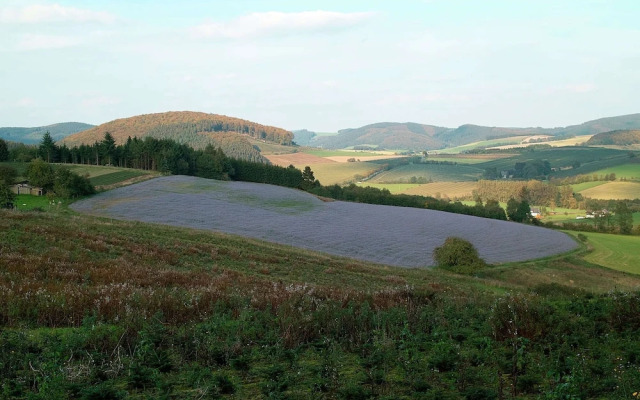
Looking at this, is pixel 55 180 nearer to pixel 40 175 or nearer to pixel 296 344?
pixel 40 175

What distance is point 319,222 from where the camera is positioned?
69875 millimetres

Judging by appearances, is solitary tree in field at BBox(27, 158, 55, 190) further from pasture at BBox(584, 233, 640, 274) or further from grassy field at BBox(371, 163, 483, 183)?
grassy field at BBox(371, 163, 483, 183)

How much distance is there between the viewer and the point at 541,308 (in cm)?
1158

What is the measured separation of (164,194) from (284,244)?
105ft

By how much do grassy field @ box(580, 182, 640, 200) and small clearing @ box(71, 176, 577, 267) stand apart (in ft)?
202

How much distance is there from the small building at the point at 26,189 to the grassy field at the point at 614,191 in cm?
12020

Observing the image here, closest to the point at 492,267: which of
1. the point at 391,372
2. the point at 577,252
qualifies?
the point at 577,252

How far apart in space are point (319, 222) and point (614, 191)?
323 ft

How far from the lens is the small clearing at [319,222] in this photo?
5675 centimetres

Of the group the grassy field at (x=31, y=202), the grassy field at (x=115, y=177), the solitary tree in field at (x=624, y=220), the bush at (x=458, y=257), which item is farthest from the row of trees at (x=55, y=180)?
the solitary tree in field at (x=624, y=220)

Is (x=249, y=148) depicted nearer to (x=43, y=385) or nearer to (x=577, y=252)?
(x=577, y=252)

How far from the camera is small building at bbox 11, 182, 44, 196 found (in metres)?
73.8

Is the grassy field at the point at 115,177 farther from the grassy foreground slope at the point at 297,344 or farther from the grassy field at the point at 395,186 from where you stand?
the grassy foreground slope at the point at 297,344

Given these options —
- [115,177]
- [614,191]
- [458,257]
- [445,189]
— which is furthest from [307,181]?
[614,191]
